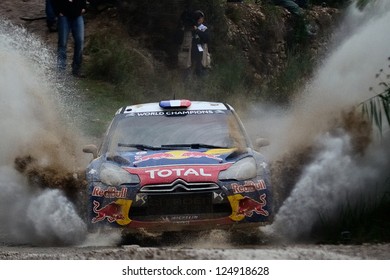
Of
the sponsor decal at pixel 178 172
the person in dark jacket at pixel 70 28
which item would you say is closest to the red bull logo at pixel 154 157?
the sponsor decal at pixel 178 172

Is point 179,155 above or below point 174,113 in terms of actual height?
below

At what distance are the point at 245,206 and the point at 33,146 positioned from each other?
138 inches

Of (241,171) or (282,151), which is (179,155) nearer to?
(241,171)

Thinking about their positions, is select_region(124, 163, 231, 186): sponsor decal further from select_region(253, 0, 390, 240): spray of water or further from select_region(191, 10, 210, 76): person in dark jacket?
select_region(191, 10, 210, 76): person in dark jacket

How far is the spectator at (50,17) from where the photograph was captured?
57.9ft

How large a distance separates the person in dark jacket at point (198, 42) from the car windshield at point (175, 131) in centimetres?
483

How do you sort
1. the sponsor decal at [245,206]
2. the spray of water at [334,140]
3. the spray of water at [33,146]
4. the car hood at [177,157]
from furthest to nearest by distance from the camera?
the spray of water at [334,140] < the spray of water at [33,146] < the car hood at [177,157] < the sponsor decal at [245,206]

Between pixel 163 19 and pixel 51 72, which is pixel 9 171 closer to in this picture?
pixel 51 72

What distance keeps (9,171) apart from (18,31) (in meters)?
6.24

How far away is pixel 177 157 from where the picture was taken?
10.8 metres

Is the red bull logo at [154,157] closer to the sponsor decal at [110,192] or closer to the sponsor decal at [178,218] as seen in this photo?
the sponsor decal at [110,192]

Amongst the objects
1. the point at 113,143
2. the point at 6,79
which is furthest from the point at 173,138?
the point at 6,79

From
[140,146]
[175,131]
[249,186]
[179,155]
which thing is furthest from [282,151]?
[249,186]

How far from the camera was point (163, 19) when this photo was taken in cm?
1912
